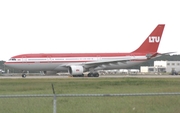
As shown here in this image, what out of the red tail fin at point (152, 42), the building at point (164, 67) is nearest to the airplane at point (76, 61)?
the red tail fin at point (152, 42)

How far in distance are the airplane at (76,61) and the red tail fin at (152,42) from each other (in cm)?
97

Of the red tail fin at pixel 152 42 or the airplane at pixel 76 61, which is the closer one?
the airplane at pixel 76 61

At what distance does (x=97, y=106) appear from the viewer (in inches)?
553

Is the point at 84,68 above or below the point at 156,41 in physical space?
below

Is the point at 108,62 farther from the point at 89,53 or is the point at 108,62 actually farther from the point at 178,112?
the point at 178,112

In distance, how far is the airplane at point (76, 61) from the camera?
52.1m

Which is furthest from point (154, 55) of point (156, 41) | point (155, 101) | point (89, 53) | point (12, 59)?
point (155, 101)

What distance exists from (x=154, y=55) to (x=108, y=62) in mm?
6630

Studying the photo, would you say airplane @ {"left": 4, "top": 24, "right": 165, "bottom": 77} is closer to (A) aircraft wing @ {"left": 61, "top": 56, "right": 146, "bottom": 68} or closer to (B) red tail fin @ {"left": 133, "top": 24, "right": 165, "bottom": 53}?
(A) aircraft wing @ {"left": 61, "top": 56, "right": 146, "bottom": 68}

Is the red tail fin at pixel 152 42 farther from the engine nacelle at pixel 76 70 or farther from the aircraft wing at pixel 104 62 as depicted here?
the engine nacelle at pixel 76 70

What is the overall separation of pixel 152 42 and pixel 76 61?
38.8ft

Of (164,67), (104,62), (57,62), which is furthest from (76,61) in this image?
(164,67)

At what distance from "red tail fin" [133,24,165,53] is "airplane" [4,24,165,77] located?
965mm

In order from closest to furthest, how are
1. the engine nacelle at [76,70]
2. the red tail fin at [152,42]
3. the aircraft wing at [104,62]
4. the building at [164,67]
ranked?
the engine nacelle at [76,70]
the aircraft wing at [104,62]
the red tail fin at [152,42]
the building at [164,67]
